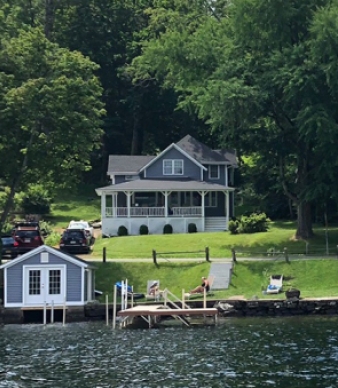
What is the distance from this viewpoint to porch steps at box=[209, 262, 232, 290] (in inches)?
2003

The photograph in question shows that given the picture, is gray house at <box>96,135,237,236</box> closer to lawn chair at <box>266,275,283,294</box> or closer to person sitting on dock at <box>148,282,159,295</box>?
lawn chair at <box>266,275,283,294</box>

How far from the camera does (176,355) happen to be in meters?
34.9

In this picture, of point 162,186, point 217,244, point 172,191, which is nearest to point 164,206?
point 172,191

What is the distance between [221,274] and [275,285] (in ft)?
11.3

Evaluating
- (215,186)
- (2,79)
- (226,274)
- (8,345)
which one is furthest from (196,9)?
(8,345)

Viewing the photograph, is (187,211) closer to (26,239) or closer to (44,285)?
(26,239)

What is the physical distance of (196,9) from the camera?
293 ft

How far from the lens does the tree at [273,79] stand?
188ft

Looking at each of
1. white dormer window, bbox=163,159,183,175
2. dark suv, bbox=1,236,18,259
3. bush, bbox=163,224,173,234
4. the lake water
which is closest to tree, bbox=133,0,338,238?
bush, bbox=163,224,173,234

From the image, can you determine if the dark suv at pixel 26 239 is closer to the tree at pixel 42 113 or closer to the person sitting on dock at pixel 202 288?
the tree at pixel 42 113

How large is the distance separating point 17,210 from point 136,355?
46.5 metres

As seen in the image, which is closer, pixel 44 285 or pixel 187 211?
pixel 44 285

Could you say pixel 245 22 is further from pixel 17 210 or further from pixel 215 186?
pixel 17 210

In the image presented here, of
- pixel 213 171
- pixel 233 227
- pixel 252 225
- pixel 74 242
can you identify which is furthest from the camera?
pixel 213 171
